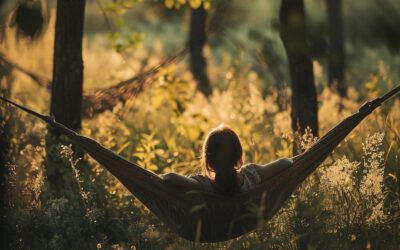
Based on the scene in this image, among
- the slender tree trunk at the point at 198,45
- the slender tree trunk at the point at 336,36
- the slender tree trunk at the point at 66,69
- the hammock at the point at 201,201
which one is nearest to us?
the hammock at the point at 201,201

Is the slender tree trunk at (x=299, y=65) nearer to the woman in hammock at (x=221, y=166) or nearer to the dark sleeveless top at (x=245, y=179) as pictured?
the dark sleeveless top at (x=245, y=179)

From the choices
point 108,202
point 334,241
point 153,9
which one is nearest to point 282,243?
point 334,241

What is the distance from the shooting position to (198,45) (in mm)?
7133

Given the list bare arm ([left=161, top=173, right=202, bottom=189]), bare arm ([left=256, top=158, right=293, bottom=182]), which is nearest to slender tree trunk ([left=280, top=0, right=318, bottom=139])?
bare arm ([left=256, top=158, right=293, bottom=182])

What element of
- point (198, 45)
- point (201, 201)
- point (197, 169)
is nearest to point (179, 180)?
point (201, 201)

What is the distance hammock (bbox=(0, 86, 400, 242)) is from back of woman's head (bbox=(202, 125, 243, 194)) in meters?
0.07

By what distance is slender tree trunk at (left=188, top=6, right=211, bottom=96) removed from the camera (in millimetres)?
7152

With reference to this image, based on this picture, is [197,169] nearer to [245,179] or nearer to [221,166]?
[245,179]

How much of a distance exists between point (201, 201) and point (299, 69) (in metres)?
2.11

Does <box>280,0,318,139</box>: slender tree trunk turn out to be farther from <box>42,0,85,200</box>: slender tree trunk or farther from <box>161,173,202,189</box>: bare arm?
<box>161,173,202,189</box>: bare arm

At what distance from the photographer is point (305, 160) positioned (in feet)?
13.8

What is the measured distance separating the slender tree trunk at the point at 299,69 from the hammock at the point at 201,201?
61.8 inches

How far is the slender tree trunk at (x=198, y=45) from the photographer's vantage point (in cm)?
715

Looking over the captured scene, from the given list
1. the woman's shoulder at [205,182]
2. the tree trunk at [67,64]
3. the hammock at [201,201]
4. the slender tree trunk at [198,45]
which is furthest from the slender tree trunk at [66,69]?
the woman's shoulder at [205,182]
